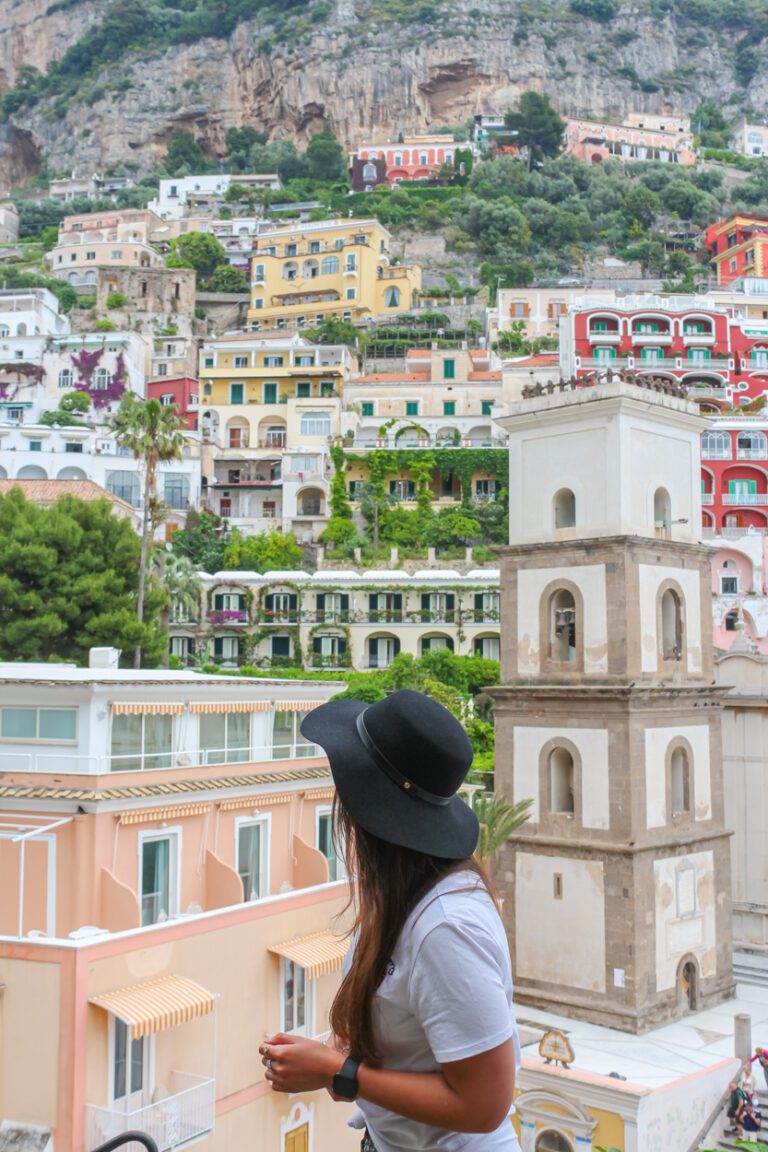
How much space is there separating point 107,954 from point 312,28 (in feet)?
477

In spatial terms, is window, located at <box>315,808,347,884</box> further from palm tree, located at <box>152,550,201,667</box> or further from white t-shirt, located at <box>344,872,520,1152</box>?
palm tree, located at <box>152,550,201,667</box>

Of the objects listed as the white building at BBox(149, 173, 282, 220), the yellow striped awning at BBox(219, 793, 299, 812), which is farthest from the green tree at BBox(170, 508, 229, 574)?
the white building at BBox(149, 173, 282, 220)

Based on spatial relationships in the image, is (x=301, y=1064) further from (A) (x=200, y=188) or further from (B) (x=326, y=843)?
(A) (x=200, y=188)

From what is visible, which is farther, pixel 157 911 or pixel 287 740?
pixel 287 740

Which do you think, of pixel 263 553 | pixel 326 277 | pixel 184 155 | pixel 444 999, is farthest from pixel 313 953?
pixel 184 155

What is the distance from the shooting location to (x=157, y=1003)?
14000 mm

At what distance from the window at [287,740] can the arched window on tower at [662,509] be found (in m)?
9.54

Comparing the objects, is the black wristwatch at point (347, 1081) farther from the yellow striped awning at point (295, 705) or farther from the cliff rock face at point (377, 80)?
the cliff rock face at point (377, 80)

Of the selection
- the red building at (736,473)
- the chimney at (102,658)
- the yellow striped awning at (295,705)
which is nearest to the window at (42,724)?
the chimney at (102,658)

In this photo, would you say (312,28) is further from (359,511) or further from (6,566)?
(6,566)

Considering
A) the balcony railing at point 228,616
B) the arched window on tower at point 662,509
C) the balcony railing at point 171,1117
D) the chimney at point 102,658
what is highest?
the arched window on tower at point 662,509

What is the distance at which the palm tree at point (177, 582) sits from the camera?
1892 inches

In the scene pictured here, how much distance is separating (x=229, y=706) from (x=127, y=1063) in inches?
266

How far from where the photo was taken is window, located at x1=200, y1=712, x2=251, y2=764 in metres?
19.3
